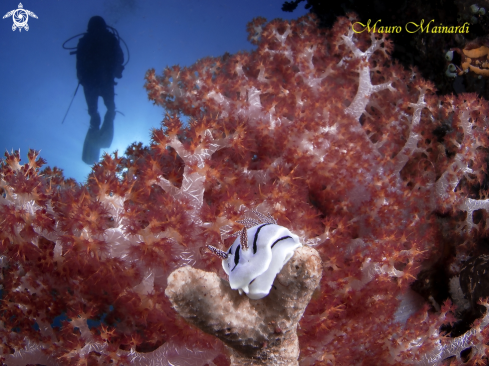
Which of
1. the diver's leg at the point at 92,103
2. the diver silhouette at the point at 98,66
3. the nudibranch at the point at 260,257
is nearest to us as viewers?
the nudibranch at the point at 260,257

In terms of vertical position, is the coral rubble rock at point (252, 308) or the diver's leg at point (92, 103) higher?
the diver's leg at point (92, 103)

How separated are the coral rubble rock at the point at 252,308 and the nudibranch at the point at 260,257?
4 cm

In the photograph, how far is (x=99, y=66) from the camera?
877 centimetres

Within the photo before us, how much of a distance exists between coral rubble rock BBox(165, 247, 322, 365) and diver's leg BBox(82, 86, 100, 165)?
10.2m

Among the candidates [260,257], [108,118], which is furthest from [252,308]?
[108,118]

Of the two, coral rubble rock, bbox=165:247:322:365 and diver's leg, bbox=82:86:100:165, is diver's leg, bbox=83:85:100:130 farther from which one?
coral rubble rock, bbox=165:247:322:365

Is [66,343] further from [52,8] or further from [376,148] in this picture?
[52,8]

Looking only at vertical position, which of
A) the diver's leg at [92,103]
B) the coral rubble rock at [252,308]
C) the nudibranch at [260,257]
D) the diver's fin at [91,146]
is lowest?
the coral rubble rock at [252,308]

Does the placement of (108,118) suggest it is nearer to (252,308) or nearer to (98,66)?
(98,66)

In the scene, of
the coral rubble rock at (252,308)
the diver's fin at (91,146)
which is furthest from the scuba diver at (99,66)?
the coral rubble rock at (252,308)

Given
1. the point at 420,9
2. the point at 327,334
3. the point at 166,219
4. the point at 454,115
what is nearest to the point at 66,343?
the point at 166,219

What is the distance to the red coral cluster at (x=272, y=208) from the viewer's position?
5.33 feet

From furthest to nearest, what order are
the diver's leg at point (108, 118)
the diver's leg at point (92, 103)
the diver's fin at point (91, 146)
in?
the diver's fin at point (91, 146) → the diver's leg at point (108, 118) → the diver's leg at point (92, 103)

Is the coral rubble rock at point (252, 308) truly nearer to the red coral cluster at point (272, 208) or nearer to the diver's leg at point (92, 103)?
the red coral cluster at point (272, 208)
